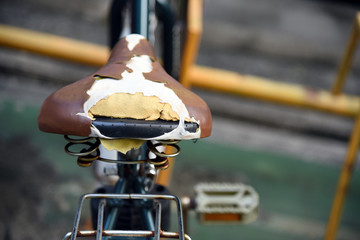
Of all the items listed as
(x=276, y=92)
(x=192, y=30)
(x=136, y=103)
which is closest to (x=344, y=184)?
(x=276, y=92)

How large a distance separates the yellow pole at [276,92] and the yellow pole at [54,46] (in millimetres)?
401

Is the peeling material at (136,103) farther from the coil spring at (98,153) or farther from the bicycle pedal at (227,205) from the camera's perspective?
the bicycle pedal at (227,205)

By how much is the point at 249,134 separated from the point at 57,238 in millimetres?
1248

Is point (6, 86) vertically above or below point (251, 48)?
below

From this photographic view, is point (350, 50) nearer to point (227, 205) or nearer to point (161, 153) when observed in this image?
point (227, 205)

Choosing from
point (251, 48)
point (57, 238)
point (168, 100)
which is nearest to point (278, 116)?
point (251, 48)

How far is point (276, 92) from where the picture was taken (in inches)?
58.6

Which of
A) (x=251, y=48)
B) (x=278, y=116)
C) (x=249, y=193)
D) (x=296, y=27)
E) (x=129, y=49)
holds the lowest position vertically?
(x=249, y=193)

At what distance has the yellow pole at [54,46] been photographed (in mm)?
1509

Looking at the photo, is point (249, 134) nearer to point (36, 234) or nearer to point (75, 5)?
point (36, 234)

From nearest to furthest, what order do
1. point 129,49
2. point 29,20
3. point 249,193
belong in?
Answer: 1. point 129,49
2. point 249,193
3. point 29,20

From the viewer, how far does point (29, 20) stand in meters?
2.57

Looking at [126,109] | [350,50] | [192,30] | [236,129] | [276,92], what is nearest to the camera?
[126,109]

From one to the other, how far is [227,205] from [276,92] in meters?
0.62
